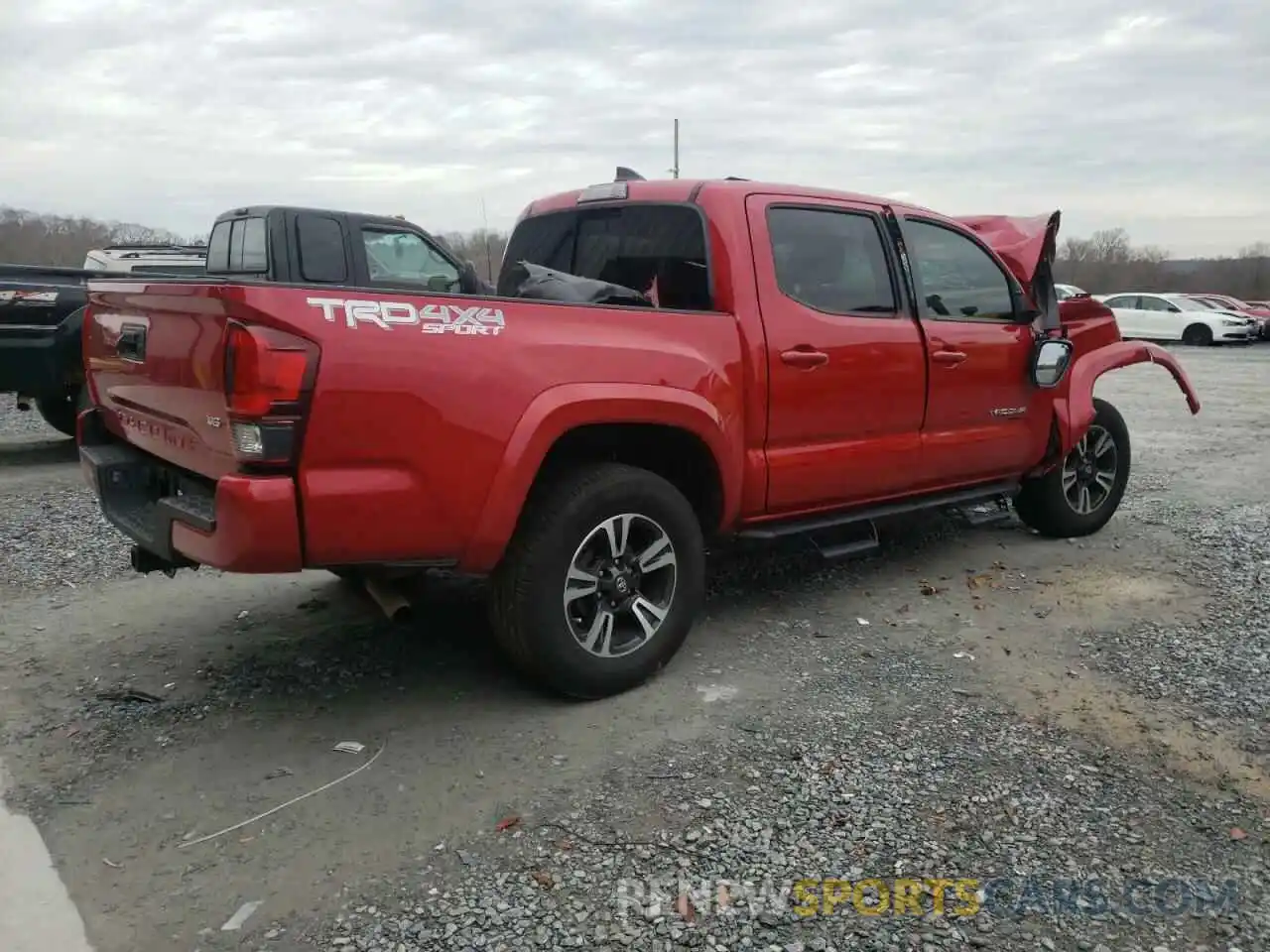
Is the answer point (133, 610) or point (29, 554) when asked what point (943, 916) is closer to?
point (133, 610)

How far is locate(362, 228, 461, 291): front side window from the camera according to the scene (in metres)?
9.22

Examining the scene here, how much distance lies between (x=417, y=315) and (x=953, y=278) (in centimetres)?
304

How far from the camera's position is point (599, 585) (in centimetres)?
373

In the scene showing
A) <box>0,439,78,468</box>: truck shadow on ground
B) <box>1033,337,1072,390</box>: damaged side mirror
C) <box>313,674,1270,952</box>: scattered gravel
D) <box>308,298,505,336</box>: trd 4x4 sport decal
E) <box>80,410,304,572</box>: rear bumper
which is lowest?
<box>313,674,1270,952</box>: scattered gravel

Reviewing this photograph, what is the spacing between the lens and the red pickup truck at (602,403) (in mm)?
3014

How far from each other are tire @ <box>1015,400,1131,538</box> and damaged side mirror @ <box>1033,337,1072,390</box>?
2.04 ft

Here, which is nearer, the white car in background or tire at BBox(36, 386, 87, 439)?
tire at BBox(36, 386, 87, 439)

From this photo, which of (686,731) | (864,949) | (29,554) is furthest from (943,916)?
(29,554)

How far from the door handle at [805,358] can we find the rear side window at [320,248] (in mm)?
5748

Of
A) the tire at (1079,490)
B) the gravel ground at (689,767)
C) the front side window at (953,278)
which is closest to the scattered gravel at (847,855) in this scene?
the gravel ground at (689,767)

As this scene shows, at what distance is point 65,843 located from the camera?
2877mm

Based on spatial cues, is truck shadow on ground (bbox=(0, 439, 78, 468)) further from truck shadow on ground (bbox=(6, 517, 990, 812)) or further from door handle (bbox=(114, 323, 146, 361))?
door handle (bbox=(114, 323, 146, 361))

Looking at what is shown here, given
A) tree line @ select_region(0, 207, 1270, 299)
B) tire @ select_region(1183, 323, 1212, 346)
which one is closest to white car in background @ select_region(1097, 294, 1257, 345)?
tire @ select_region(1183, 323, 1212, 346)

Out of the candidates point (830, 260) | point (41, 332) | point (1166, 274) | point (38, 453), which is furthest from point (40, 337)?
point (1166, 274)
